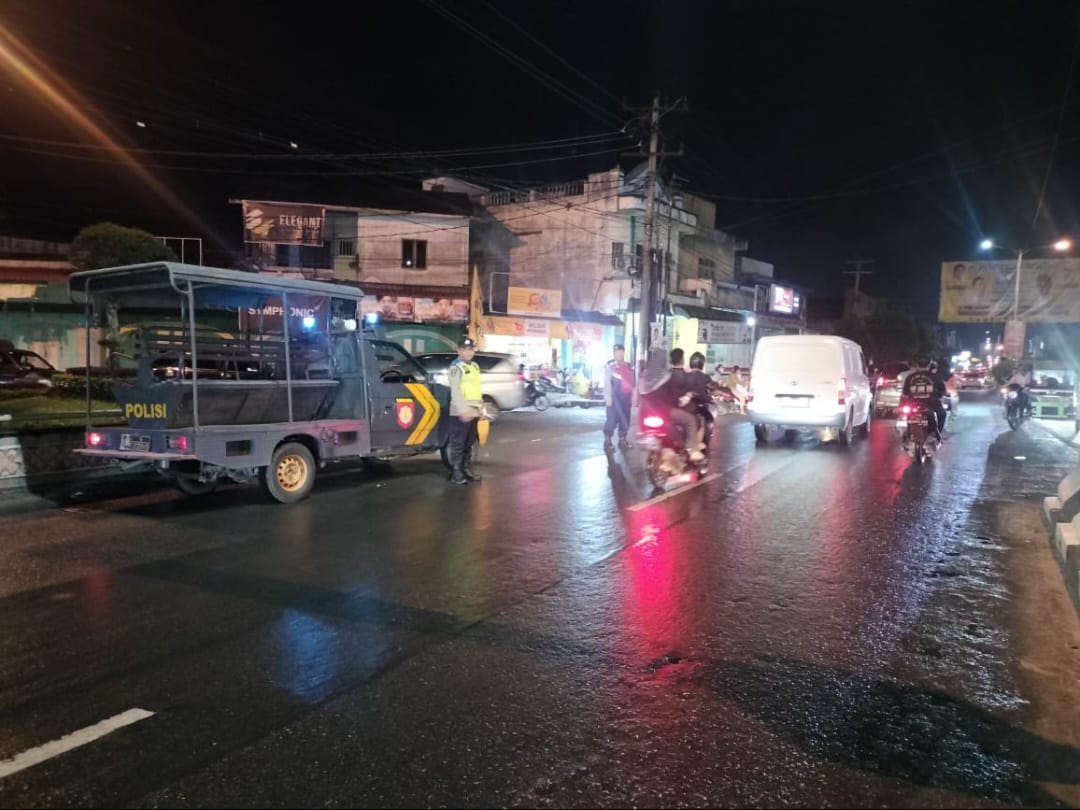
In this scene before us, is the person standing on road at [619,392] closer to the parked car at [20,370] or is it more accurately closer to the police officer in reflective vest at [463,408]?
the police officer in reflective vest at [463,408]

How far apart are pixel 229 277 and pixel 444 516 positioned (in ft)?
11.1

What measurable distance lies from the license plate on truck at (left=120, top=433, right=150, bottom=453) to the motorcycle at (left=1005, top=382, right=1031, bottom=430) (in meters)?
19.5

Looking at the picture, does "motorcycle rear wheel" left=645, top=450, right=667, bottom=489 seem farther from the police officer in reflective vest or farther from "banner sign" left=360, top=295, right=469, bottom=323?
"banner sign" left=360, top=295, right=469, bottom=323

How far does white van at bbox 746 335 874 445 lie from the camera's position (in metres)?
14.3

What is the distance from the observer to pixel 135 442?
325 inches

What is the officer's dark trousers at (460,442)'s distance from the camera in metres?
10.2

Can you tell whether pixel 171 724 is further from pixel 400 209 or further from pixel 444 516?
pixel 400 209

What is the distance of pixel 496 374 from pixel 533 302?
11843mm

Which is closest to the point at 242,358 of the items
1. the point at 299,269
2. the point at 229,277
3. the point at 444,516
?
the point at 229,277

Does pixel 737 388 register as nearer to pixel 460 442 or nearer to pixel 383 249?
pixel 383 249

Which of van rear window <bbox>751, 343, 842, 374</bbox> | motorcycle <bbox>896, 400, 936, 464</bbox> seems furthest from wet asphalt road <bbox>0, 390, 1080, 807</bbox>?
van rear window <bbox>751, 343, 842, 374</bbox>

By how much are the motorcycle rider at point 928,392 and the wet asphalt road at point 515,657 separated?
445 centimetres

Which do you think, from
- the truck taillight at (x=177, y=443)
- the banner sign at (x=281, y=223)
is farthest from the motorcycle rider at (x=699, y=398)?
the banner sign at (x=281, y=223)

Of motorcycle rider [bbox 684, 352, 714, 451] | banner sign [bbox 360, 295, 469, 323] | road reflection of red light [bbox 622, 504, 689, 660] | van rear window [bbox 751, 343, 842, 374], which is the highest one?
banner sign [bbox 360, 295, 469, 323]
